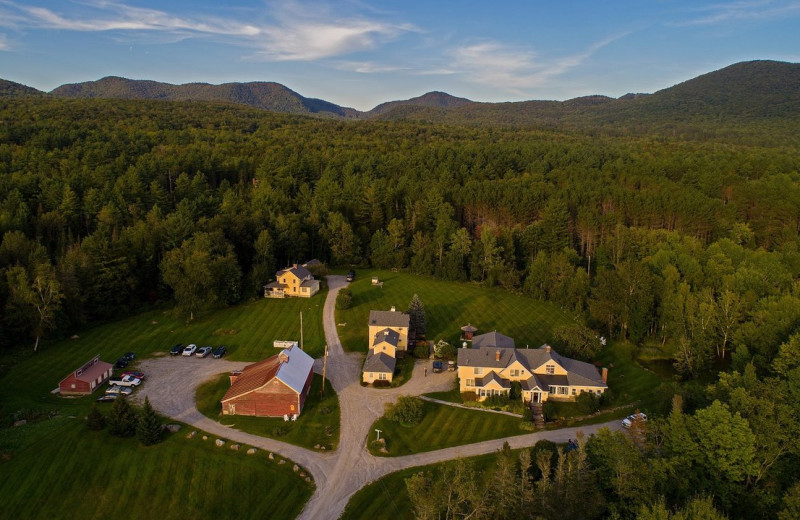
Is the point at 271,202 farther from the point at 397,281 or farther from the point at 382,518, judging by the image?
the point at 382,518

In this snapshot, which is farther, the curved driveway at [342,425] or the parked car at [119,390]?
the parked car at [119,390]

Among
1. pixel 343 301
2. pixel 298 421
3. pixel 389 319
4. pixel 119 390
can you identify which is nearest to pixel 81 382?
pixel 119 390

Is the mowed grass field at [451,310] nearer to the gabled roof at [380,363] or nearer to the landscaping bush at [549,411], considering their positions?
the gabled roof at [380,363]

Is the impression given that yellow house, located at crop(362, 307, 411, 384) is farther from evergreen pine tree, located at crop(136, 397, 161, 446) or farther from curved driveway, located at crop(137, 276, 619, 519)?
evergreen pine tree, located at crop(136, 397, 161, 446)

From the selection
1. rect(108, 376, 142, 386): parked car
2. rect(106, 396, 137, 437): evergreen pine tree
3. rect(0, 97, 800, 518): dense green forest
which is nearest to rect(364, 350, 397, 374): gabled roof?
rect(106, 396, 137, 437): evergreen pine tree

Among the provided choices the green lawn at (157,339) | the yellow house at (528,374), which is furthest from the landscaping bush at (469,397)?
the green lawn at (157,339)

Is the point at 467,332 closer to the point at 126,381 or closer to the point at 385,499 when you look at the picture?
the point at 385,499

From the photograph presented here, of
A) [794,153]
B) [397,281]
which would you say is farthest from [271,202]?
[794,153]

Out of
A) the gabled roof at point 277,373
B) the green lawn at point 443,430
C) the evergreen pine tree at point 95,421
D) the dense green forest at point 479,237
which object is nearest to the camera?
the dense green forest at point 479,237
